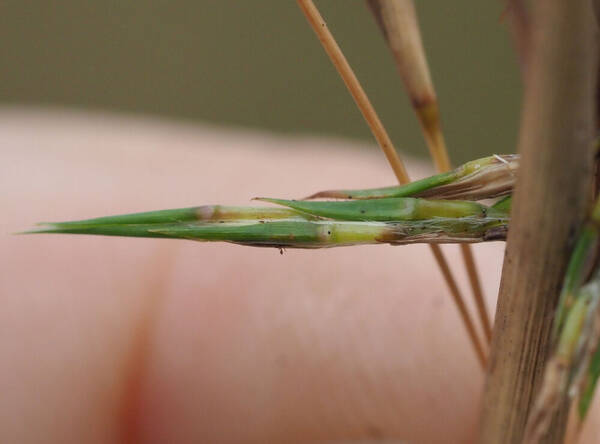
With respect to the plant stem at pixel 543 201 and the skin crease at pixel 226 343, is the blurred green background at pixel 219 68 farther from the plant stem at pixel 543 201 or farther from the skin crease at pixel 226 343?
the plant stem at pixel 543 201

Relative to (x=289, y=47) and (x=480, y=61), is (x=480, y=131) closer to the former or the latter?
(x=480, y=61)

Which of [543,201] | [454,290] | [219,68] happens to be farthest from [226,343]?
[219,68]

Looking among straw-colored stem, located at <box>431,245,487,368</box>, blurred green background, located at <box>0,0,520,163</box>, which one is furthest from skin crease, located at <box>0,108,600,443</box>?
blurred green background, located at <box>0,0,520,163</box>

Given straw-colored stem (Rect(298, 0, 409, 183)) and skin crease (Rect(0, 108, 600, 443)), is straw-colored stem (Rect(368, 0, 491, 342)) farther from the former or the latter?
skin crease (Rect(0, 108, 600, 443))

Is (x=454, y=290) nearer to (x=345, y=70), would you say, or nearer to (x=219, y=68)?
(x=345, y=70)

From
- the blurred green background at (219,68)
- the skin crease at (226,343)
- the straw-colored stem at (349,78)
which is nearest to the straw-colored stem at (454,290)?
the straw-colored stem at (349,78)

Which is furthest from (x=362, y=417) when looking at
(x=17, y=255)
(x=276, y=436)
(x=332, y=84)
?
(x=332, y=84)
